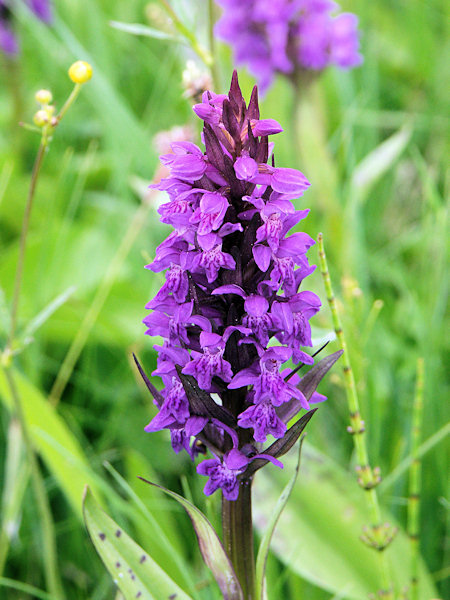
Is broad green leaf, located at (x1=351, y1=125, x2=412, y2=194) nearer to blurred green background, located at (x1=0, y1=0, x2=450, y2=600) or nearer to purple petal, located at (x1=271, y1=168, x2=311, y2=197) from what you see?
blurred green background, located at (x1=0, y1=0, x2=450, y2=600)

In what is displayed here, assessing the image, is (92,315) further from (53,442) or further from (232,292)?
(232,292)

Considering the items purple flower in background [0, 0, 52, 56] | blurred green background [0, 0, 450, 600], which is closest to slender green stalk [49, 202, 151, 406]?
blurred green background [0, 0, 450, 600]

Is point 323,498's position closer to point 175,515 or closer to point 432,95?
point 175,515

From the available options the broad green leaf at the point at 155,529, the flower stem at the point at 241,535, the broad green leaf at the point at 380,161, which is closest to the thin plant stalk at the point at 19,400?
the broad green leaf at the point at 155,529

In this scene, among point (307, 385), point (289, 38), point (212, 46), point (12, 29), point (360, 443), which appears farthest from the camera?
point (12, 29)

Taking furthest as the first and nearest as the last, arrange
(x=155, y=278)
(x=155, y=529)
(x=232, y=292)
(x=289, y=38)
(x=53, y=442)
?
(x=289, y=38) < (x=155, y=278) < (x=53, y=442) < (x=155, y=529) < (x=232, y=292)

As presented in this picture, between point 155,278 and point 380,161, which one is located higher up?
point 380,161

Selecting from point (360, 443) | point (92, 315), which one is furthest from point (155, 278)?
point (360, 443)
